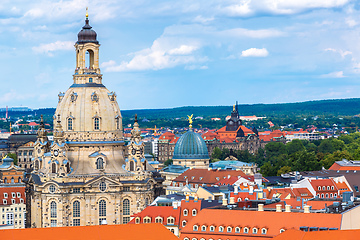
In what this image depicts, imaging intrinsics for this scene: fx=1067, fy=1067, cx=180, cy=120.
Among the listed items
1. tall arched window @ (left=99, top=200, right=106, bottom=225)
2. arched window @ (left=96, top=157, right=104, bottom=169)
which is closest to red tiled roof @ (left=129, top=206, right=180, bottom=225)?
tall arched window @ (left=99, top=200, right=106, bottom=225)

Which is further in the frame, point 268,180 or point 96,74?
point 268,180

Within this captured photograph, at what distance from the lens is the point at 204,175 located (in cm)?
16525

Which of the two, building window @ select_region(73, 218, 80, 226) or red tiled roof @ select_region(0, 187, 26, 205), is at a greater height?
red tiled roof @ select_region(0, 187, 26, 205)

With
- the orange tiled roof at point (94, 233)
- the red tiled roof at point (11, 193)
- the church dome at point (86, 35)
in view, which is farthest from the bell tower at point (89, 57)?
the orange tiled roof at point (94, 233)

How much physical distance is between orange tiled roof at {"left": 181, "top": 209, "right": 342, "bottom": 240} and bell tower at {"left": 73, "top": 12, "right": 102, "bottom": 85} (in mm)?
42484

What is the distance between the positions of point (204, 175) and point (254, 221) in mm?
63285

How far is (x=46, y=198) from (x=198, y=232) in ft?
124

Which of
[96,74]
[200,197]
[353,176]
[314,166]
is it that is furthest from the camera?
[314,166]

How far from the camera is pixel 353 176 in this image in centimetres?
16062

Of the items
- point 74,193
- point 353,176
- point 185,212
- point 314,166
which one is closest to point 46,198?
point 74,193

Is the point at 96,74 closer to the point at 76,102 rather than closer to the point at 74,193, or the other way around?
the point at 76,102

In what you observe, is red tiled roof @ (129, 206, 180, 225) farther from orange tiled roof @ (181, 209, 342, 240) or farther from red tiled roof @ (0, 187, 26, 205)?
red tiled roof @ (0, 187, 26, 205)

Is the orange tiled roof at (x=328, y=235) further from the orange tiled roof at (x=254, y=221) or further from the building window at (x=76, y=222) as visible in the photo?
the building window at (x=76, y=222)

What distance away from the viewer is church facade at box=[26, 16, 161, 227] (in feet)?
451
